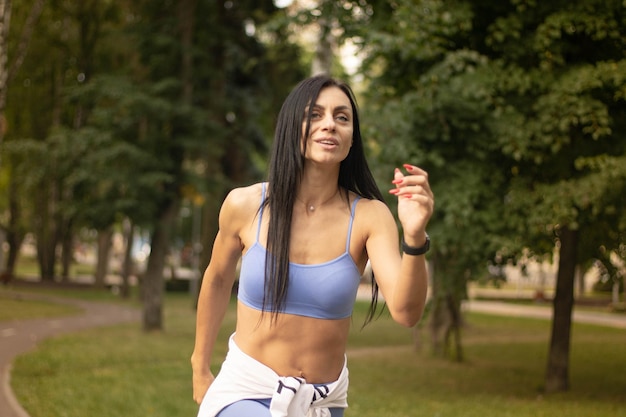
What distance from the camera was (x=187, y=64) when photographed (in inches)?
797

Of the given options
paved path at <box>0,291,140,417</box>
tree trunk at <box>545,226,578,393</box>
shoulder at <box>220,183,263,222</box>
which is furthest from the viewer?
tree trunk at <box>545,226,578,393</box>

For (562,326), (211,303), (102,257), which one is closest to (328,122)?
(211,303)

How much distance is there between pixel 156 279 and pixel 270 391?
1799cm

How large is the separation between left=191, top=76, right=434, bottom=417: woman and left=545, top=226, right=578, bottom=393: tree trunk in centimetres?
954

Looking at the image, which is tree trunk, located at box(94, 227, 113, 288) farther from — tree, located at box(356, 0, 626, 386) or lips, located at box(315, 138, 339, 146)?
lips, located at box(315, 138, 339, 146)

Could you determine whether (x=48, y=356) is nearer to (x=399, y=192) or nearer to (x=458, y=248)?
(x=458, y=248)

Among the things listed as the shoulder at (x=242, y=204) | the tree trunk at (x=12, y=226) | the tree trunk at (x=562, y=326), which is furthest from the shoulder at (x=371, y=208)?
the tree trunk at (x=12, y=226)

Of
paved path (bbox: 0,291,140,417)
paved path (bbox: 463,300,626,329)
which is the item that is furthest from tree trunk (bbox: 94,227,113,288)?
paved path (bbox: 463,300,626,329)

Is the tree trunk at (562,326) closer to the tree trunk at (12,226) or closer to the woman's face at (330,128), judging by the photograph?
the woman's face at (330,128)

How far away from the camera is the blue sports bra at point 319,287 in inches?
104

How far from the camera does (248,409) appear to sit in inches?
105

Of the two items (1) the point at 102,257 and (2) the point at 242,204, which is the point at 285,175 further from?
(1) the point at 102,257

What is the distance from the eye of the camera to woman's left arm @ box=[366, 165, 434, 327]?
230 cm

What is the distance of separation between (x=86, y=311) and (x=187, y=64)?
1038cm
